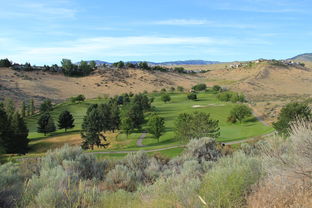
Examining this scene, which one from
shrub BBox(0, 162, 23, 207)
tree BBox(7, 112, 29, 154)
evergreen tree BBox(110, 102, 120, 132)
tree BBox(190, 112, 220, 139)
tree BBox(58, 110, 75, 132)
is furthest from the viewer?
tree BBox(58, 110, 75, 132)

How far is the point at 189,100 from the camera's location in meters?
84.6

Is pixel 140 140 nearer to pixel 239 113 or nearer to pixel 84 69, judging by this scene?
pixel 239 113

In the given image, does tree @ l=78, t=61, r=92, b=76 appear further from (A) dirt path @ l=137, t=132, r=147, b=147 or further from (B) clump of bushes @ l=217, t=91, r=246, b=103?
(A) dirt path @ l=137, t=132, r=147, b=147

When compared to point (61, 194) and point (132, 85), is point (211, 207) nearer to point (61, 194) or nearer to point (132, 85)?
point (61, 194)

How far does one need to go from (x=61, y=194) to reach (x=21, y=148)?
43.3 meters

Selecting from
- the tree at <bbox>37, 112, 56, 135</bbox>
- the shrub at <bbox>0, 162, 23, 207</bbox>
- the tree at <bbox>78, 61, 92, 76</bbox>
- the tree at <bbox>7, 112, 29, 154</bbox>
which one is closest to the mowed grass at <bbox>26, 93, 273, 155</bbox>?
the tree at <bbox>37, 112, 56, 135</bbox>

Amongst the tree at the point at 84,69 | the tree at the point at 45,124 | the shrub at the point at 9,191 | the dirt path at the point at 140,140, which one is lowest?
the dirt path at the point at 140,140

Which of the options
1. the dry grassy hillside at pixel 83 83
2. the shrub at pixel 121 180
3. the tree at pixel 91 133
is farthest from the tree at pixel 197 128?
the dry grassy hillside at pixel 83 83

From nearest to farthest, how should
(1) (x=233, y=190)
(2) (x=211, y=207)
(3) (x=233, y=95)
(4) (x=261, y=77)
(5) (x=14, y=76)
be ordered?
1. (2) (x=211, y=207)
2. (1) (x=233, y=190)
3. (3) (x=233, y=95)
4. (5) (x=14, y=76)
5. (4) (x=261, y=77)

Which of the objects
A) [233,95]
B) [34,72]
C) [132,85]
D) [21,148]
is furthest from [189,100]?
[34,72]

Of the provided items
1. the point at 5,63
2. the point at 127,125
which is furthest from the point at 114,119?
the point at 5,63

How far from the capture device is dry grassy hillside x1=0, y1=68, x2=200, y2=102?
94375 mm

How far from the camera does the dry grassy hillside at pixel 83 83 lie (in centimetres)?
9438

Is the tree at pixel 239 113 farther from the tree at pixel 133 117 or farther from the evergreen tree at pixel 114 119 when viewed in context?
the evergreen tree at pixel 114 119
